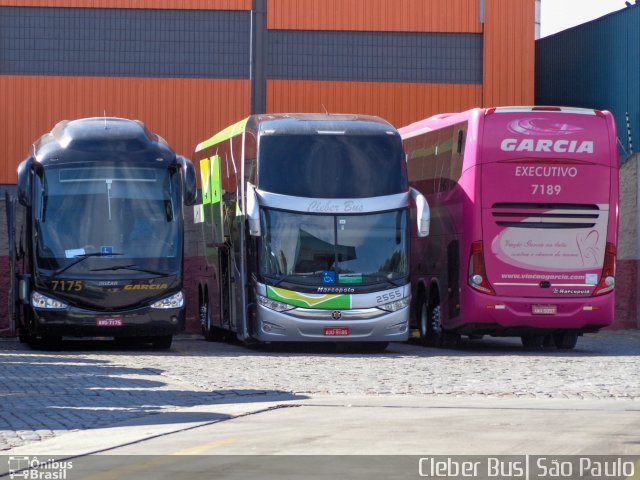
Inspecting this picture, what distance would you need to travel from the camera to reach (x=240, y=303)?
26016 millimetres

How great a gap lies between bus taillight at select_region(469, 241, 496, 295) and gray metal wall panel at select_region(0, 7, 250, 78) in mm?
19548

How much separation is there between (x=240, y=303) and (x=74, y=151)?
12.1ft

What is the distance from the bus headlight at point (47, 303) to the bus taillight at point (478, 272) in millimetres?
6512

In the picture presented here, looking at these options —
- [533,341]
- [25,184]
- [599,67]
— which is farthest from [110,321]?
[599,67]

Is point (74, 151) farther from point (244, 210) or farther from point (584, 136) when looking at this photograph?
point (584, 136)

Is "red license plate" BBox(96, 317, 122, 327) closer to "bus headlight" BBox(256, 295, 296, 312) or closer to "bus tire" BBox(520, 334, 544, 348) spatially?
"bus headlight" BBox(256, 295, 296, 312)

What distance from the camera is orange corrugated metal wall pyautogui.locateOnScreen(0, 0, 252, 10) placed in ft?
141

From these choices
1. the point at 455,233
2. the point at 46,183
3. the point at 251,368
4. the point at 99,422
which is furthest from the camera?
the point at 455,233

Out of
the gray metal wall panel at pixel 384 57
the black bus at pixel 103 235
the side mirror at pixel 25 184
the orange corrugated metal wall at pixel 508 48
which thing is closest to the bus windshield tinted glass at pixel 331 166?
the black bus at pixel 103 235

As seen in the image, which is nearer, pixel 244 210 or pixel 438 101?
pixel 244 210

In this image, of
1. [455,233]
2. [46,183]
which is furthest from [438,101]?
[46,183]

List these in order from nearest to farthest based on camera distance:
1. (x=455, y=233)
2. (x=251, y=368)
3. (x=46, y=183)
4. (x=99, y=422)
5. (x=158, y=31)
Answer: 1. (x=99, y=422)
2. (x=251, y=368)
3. (x=46, y=183)
4. (x=455, y=233)
5. (x=158, y=31)

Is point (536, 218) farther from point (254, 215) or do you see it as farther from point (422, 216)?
point (254, 215)

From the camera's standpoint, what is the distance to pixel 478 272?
83.8ft
